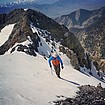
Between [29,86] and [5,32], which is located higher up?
[29,86]

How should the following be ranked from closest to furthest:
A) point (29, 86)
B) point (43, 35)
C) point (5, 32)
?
point (29, 86) → point (43, 35) → point (5, 32)

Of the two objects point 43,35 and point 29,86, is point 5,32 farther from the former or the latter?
point 29,86

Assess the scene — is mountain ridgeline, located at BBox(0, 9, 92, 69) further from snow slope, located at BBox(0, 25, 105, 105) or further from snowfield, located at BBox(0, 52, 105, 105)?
snowfield, located at BBox(0, 52, 105, 105)

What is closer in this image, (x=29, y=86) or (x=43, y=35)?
(x=29, y=86)

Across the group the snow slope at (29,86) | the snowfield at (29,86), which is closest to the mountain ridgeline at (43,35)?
the snow slope at (29,86)

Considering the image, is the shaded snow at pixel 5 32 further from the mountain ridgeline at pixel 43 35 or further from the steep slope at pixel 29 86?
the steep slope at pixel 29 86

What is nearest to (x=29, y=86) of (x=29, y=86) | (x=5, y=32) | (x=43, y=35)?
(x=29, y=86)

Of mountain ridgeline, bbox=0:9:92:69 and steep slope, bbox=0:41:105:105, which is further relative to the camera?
mountain ridgeline, bbox=0:9:92:69

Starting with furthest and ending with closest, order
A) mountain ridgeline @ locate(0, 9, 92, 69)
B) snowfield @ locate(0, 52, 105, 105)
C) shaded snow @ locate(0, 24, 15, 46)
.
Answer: shaded snow @ locate(0, 24, 15, 46) → mountain ridgeline @ locate(0, 9, 92, 69) → snowfield @ locate(0, 52, 105, 105)

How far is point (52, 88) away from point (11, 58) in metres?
12.6

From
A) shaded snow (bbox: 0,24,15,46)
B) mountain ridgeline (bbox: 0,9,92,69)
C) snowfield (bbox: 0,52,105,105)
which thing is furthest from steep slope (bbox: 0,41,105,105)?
shaded snow (bbox: 0,24,15,46)

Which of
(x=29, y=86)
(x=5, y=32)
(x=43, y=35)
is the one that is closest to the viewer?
(x=29, y=86)

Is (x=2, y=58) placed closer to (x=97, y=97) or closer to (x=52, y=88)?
(x=52, y=88)

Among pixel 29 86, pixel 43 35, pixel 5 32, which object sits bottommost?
pixel 5 32
